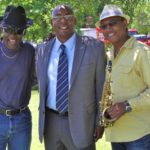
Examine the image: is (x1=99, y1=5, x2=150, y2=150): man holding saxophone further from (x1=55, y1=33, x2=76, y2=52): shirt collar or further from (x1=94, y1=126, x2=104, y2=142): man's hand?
(x1=55, y1=33, x2=76, y2=52): shirt collar

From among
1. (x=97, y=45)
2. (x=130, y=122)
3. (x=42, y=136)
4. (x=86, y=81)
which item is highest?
(x=97, y=45)

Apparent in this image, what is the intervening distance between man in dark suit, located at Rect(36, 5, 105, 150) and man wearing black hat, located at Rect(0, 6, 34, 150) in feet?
0.98

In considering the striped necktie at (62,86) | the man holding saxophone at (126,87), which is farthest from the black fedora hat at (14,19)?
the man holding saxophone at (126,87)

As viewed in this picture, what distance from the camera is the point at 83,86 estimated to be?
4.89 m

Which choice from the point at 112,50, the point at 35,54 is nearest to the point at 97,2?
the point at 35,54

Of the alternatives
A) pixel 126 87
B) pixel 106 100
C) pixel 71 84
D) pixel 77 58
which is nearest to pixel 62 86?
pixel 71 84

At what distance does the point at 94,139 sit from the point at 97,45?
1027 mm

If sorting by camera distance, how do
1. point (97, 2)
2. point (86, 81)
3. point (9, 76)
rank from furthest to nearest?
point (97, 2), point (9, 76), point (86, 81)

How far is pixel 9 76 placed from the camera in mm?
5219

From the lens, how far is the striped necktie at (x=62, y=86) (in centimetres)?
491

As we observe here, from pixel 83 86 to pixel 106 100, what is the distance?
1.41 ft

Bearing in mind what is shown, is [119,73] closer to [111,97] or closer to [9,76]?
[111,97]

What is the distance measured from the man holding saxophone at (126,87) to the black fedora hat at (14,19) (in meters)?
1.11

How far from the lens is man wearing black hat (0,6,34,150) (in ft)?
17.1
